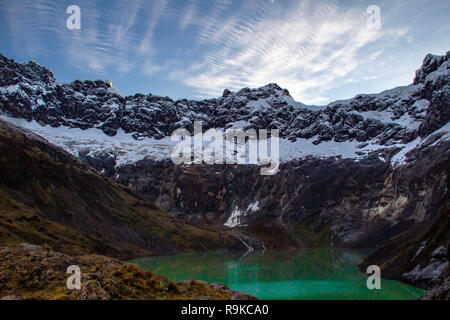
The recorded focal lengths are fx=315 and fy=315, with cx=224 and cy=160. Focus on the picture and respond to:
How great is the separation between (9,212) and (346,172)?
150888 mm

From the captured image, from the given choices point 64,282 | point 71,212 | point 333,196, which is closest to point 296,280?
point 64,282

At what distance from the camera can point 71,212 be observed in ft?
323

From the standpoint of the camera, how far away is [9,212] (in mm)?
75750

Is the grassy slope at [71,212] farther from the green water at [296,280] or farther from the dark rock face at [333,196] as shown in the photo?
the dark rock face at [333,196]

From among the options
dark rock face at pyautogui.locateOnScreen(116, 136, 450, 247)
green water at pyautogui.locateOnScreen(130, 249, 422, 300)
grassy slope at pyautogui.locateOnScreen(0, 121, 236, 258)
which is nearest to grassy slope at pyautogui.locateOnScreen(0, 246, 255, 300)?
green water at pyautogui.locateOnScreen(130, 249, 422, 300)

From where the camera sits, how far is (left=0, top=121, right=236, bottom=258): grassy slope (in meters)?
77.1

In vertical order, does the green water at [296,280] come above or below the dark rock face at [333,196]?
below

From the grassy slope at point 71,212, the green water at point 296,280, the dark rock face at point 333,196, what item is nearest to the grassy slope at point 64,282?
the green water at point 296,280

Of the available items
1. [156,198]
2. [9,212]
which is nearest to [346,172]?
[156,198]

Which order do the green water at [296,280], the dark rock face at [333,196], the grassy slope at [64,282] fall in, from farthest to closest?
the dark rock face at [333,196] → the green water at [296,280] → the grassy slope at [64,282]

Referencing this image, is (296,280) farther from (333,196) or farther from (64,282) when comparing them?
(333,196)

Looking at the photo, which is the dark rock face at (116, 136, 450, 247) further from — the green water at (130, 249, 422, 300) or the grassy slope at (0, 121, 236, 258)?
the green water at (130, 249, 422, 300)

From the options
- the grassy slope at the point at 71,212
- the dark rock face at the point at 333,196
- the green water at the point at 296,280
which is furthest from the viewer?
the dark rock face at the point at 333,196

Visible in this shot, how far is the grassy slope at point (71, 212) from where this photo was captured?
253 feet
